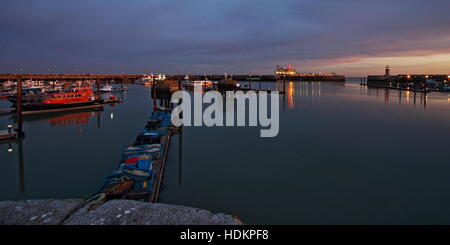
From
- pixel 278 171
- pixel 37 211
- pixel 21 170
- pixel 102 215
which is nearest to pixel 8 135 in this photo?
pixel 21 170

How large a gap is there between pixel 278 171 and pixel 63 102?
37523mm

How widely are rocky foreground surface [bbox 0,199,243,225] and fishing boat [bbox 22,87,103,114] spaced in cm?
3865

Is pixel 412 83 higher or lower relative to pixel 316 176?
higher

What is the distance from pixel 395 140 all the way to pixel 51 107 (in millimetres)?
43195

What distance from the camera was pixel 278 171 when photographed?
15609 millimetres

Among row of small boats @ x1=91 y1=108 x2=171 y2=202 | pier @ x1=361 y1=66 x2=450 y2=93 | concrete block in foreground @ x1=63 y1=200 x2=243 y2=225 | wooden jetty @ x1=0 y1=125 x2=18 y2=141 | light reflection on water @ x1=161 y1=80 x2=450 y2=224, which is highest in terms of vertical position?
pier @ x1=361 y1=66 x2=450 y2=93

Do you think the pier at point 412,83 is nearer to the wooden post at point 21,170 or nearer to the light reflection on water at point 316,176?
the light reflection on water at point 316,176

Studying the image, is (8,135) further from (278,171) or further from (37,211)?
(278,171)

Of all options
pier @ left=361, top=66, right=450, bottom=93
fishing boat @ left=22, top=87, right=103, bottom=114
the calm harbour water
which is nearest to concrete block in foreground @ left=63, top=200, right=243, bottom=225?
the calm harbour water

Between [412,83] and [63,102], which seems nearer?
[63,102]

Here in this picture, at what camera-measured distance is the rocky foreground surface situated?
4988 mm

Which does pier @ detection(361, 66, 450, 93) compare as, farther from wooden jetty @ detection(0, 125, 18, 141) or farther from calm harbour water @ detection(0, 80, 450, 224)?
wooden jetty @ detection(0, 125, 18, 141)

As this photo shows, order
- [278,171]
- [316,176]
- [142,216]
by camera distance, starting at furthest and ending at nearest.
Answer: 1. [278,171]
2. [316,176]
3. [142,216]
